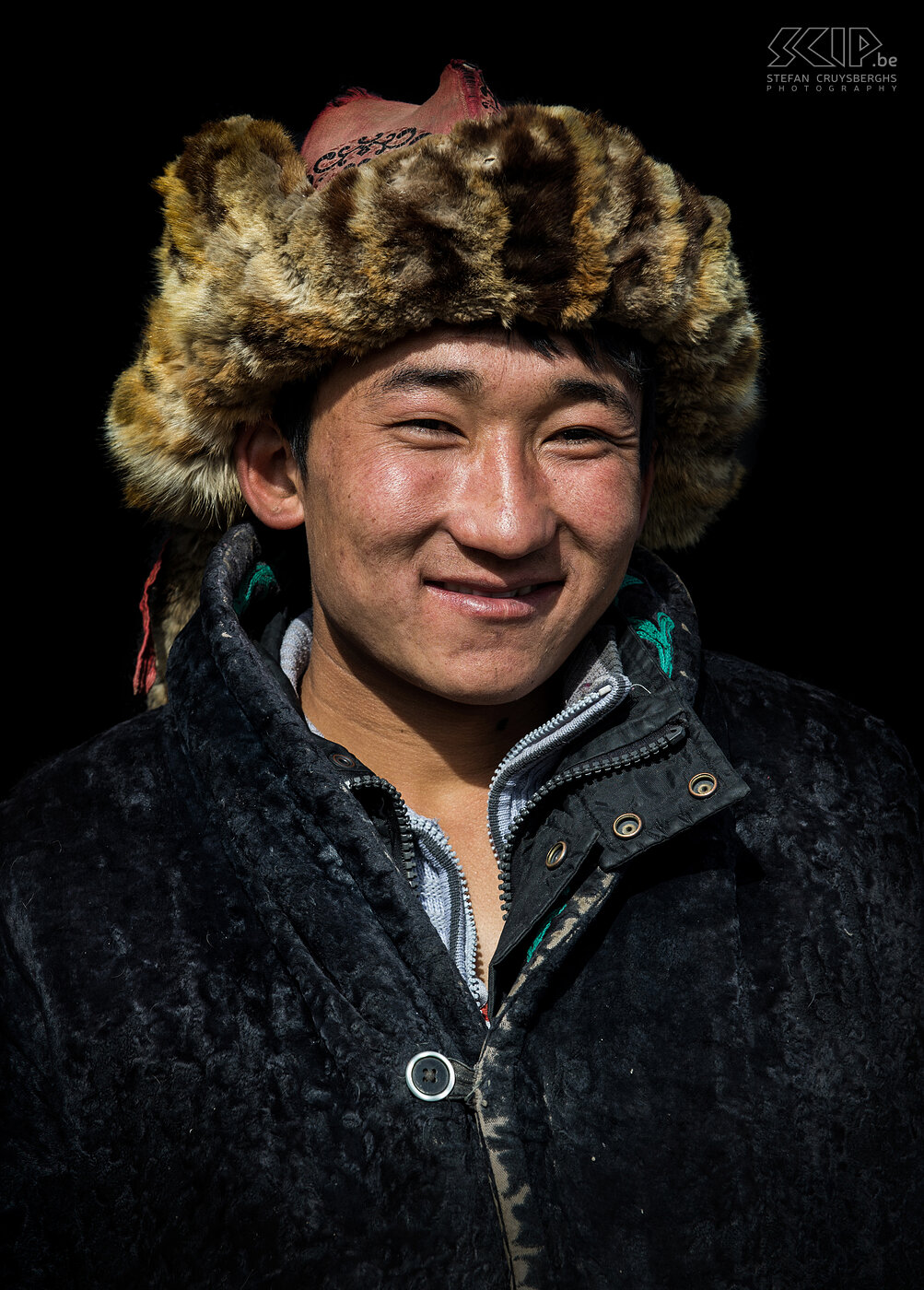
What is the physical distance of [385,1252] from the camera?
151cm

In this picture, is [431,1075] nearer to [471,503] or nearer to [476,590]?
[476,590]

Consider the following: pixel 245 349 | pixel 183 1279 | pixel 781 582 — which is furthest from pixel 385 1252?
pixel 781 582

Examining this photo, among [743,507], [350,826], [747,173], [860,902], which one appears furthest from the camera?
[743,507]

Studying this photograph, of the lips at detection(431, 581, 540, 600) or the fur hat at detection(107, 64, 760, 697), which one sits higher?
the fur hat at detection(107, 64, 760, 697)

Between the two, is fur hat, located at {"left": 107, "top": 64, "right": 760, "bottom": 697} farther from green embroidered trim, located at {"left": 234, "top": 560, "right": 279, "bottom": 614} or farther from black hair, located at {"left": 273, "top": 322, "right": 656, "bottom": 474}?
green embroidered trim, located at {"left": 234, "top": 560, "right": 279, "bottom": 614}

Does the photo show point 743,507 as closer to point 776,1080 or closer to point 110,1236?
point 776,1080

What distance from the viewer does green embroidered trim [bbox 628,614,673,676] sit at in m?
2.01

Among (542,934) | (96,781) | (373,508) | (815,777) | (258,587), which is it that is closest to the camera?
(542,934)

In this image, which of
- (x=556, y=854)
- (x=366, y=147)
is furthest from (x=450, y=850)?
(x=366, y=147)

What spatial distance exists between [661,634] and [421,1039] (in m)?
0.91

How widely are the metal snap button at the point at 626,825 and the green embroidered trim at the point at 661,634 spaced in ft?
1.25

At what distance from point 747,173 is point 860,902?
2.19 metres

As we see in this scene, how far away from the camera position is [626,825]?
1678 millimetres

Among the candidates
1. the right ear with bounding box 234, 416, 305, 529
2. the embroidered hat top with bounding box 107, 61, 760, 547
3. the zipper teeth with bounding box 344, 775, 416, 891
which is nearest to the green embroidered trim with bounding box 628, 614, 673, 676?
the embroidered hat top with bounding box 107, 61, 760, 547
